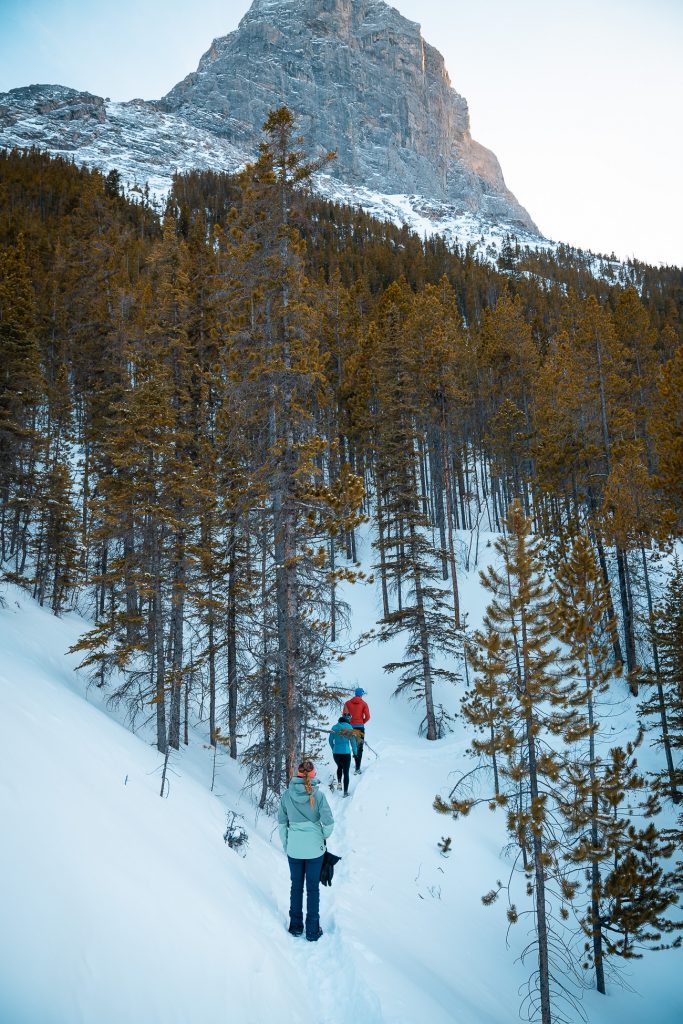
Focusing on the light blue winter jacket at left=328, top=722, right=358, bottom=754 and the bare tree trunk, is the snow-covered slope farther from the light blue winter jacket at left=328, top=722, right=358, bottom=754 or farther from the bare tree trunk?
the bare tree trunk

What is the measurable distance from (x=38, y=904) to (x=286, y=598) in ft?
25.8

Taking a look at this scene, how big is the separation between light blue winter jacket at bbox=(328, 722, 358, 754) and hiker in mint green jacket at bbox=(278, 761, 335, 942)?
606 centimetres

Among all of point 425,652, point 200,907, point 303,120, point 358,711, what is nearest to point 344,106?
point 303,120

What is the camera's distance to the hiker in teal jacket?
12.4m

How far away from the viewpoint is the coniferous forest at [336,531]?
10.6 metres

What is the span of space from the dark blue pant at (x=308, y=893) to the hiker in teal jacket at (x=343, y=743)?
20.0ft

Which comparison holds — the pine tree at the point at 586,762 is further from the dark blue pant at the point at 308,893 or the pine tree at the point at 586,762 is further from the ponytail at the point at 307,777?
the ponytail at the point at 307,777

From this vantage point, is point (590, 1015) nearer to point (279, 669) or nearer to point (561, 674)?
point (561, 674)

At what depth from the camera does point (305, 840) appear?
620 cm

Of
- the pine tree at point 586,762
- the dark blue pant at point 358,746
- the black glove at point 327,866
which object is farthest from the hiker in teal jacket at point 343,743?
the black glove at point 327,866

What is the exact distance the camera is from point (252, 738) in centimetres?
2033

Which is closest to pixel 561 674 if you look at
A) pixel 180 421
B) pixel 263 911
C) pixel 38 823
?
pixel 263 911

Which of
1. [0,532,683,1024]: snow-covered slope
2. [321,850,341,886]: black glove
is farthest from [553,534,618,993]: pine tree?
[321,850,341,886]: black glove

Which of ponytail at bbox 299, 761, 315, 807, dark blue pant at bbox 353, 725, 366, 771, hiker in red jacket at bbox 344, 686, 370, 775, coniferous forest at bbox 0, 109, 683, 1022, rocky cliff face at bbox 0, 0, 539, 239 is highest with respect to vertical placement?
rocky cliff face at bbox 0, 0, 539, 239
